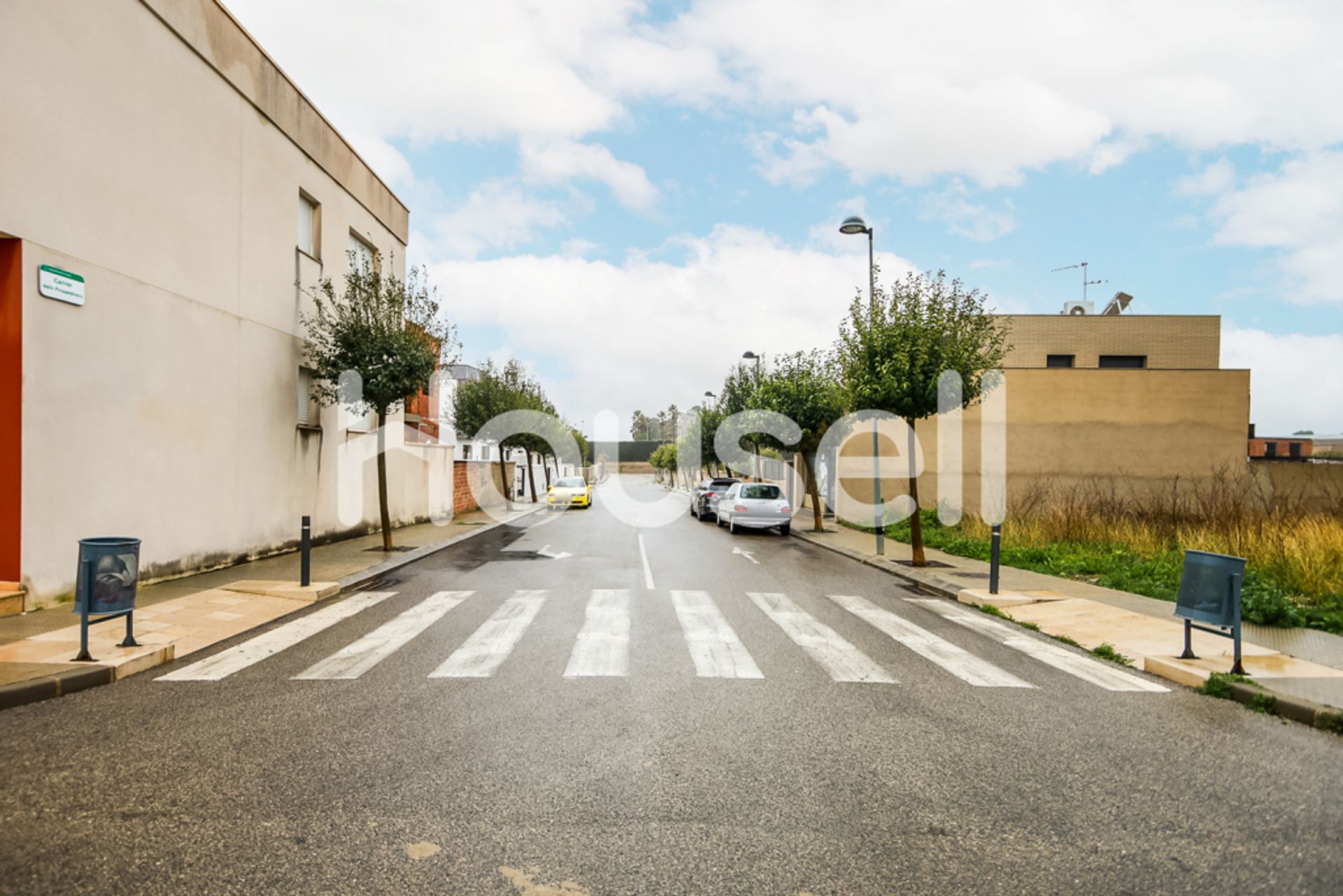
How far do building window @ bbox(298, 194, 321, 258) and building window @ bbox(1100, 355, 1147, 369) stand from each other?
→ 103ft

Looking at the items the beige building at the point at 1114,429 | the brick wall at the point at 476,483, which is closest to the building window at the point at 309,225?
the brick wall at the point at 476,483

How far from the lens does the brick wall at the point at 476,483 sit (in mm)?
29547

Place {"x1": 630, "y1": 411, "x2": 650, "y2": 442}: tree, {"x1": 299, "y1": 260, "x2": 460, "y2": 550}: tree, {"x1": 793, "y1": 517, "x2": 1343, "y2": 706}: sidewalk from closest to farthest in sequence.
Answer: {"x1": 793, "y1": 517, "x2": 1343, "y2": 706}: sidewalk, {"x1": 299, "y1": 260, "x2": 460, "y2": 550}: tree, {"x1": 630, "y1": 411, "x2": 650, "y2": 442}: tree

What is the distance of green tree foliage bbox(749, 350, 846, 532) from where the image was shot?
76.5 feet

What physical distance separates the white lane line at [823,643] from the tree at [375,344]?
847 centimetres

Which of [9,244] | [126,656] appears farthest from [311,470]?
[126,656]

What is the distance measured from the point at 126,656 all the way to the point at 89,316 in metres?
5.31

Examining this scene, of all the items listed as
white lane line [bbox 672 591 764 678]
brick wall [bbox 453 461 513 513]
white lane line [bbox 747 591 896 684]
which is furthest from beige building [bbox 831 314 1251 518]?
brick wall [bbox 453 461 513 513]

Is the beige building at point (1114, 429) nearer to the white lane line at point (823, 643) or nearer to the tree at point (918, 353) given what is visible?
the tree at point (918, 353)

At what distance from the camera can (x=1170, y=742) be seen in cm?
518

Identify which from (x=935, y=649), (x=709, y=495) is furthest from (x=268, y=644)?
(x=709, y=495)

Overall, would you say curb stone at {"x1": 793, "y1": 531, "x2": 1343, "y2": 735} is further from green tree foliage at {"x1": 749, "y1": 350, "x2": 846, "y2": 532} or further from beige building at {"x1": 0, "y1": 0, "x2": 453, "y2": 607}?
green tree foliage at {"x1": 749, "y1": 350, "x2": 846, "y2": 532}

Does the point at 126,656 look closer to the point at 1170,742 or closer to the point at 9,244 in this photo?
the point at 9,244

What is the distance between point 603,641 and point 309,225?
13329mm
